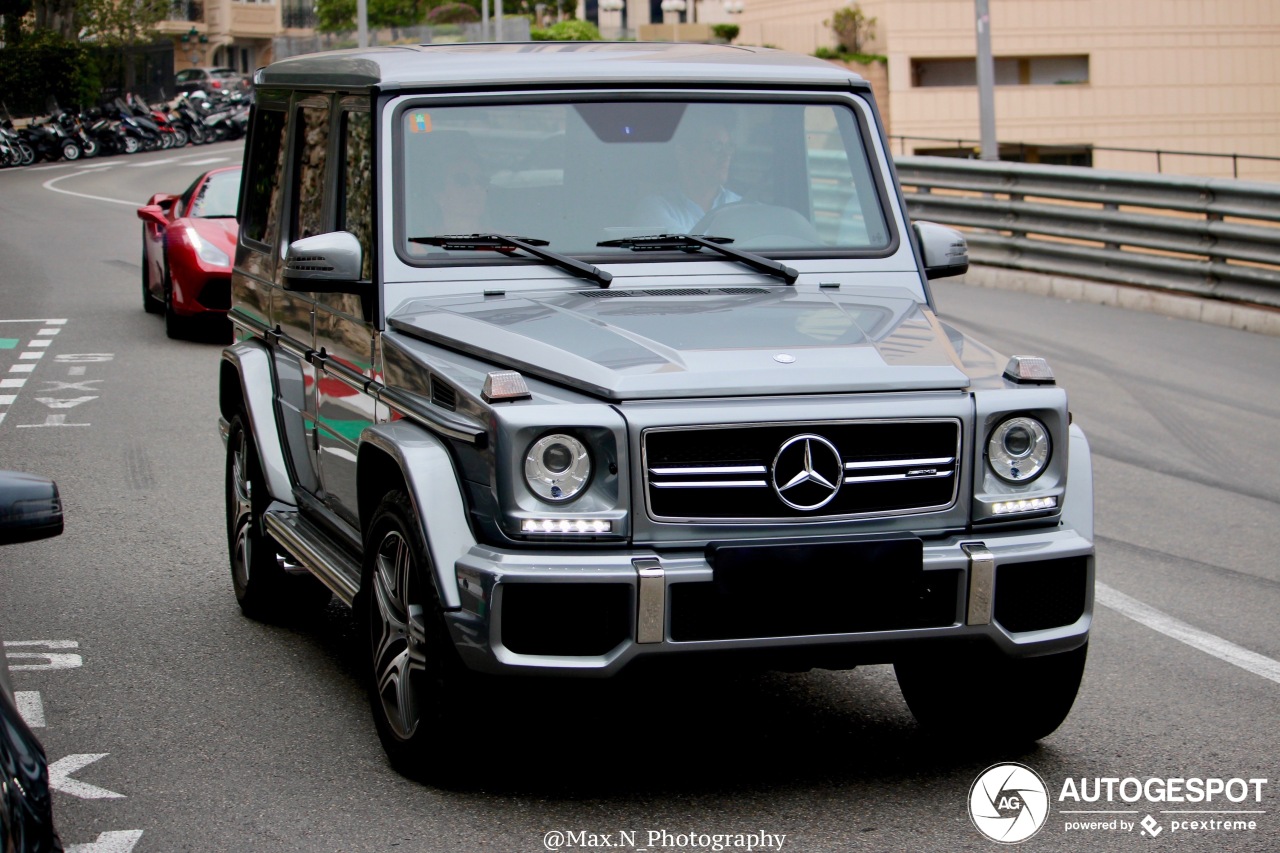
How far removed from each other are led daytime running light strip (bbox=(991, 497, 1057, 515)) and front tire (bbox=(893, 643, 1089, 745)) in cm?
38

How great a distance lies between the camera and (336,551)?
5844mm

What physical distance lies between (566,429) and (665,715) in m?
1.56

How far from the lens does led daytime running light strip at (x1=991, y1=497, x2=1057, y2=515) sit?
4684mm

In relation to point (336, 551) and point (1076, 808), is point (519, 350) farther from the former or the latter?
point (1076, 808)

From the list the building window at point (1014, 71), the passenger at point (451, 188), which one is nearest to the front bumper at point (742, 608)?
the passenger at point (451, 188)

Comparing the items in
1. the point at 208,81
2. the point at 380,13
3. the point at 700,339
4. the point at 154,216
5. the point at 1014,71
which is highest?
the point at 380,13

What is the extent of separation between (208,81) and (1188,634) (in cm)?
7314

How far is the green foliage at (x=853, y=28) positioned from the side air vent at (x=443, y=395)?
60.0 m

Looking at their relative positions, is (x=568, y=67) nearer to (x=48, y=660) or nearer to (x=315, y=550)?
(x=315, y=550)

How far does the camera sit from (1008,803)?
190 inches

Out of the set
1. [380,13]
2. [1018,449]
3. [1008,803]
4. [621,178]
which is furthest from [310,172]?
[380,13]

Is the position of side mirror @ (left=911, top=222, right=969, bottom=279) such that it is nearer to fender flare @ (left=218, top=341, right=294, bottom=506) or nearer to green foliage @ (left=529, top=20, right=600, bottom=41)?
fender flare @ (left=218, top=341, right=294, bottom=506)

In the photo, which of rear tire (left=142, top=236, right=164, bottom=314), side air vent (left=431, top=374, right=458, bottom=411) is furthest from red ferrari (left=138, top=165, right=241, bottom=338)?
side air vent (left=431, top=374, right=458, bottom=411)

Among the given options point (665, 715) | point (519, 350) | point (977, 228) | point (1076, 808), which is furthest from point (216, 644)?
point (977, 228)
